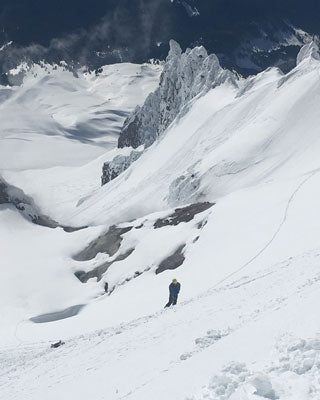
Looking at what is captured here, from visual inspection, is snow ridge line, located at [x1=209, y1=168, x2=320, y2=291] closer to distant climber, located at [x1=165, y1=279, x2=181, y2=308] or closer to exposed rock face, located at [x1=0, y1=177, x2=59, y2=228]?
distant climber, located at [x1=165, y1=279, x2=181, y2=308]

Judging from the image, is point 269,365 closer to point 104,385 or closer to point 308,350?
point 308,350

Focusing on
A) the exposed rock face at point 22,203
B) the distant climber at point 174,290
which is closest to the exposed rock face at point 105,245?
the exposed rock face at point 22,203

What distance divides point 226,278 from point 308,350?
22.1 metres

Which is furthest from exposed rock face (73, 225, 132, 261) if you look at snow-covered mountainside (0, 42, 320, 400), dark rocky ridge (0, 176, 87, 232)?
dark rocky ridge (0, 176, 87, 232)

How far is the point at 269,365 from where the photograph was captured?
1450cm

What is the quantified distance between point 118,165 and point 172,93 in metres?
22.5

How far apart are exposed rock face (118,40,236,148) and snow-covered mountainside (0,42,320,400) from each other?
376 millimetres

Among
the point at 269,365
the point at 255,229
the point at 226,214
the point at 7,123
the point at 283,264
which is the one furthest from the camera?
the point at 7,123

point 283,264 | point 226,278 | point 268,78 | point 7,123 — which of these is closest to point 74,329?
point 226,278

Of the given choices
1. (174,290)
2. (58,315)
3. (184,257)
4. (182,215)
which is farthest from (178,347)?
(182,215)

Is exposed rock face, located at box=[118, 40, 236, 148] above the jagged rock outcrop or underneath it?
underneath

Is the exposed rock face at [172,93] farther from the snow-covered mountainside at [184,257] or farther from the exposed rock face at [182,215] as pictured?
the exposed rock face at [182,215]

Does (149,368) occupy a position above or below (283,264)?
above

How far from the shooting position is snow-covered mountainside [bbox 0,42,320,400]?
54.8 feet
